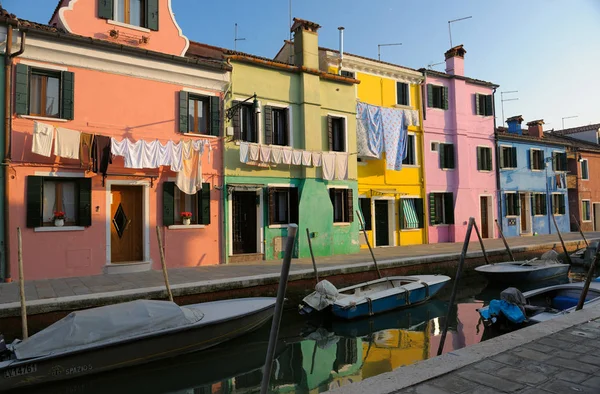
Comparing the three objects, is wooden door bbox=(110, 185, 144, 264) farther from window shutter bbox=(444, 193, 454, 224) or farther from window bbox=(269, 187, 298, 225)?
window shutter bbox=(444, 193, 454, 224)

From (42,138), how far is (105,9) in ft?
13.8

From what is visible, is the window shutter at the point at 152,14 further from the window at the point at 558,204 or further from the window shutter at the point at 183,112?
the window at the point at 558,204

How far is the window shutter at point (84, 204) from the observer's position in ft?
34.7

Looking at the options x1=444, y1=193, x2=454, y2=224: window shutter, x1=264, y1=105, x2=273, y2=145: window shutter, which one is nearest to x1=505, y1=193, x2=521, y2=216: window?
x1=444, y1=193, x2=454, y2=224: window shutter

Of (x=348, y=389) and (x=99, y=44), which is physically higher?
(x=99, y=44)

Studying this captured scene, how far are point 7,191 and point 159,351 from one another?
6.27 meters

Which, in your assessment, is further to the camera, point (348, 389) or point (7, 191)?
point (7, 191)

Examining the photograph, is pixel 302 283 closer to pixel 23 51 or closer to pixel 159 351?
pixel 159 351

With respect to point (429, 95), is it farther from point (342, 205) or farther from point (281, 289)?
point (281, 289)

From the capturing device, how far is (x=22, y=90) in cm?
994

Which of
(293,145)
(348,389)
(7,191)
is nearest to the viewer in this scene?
(348,389)

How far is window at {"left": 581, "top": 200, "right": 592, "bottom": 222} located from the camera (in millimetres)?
27000

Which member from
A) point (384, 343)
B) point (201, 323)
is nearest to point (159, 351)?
point (201, 323)

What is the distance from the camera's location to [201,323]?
6957mm
